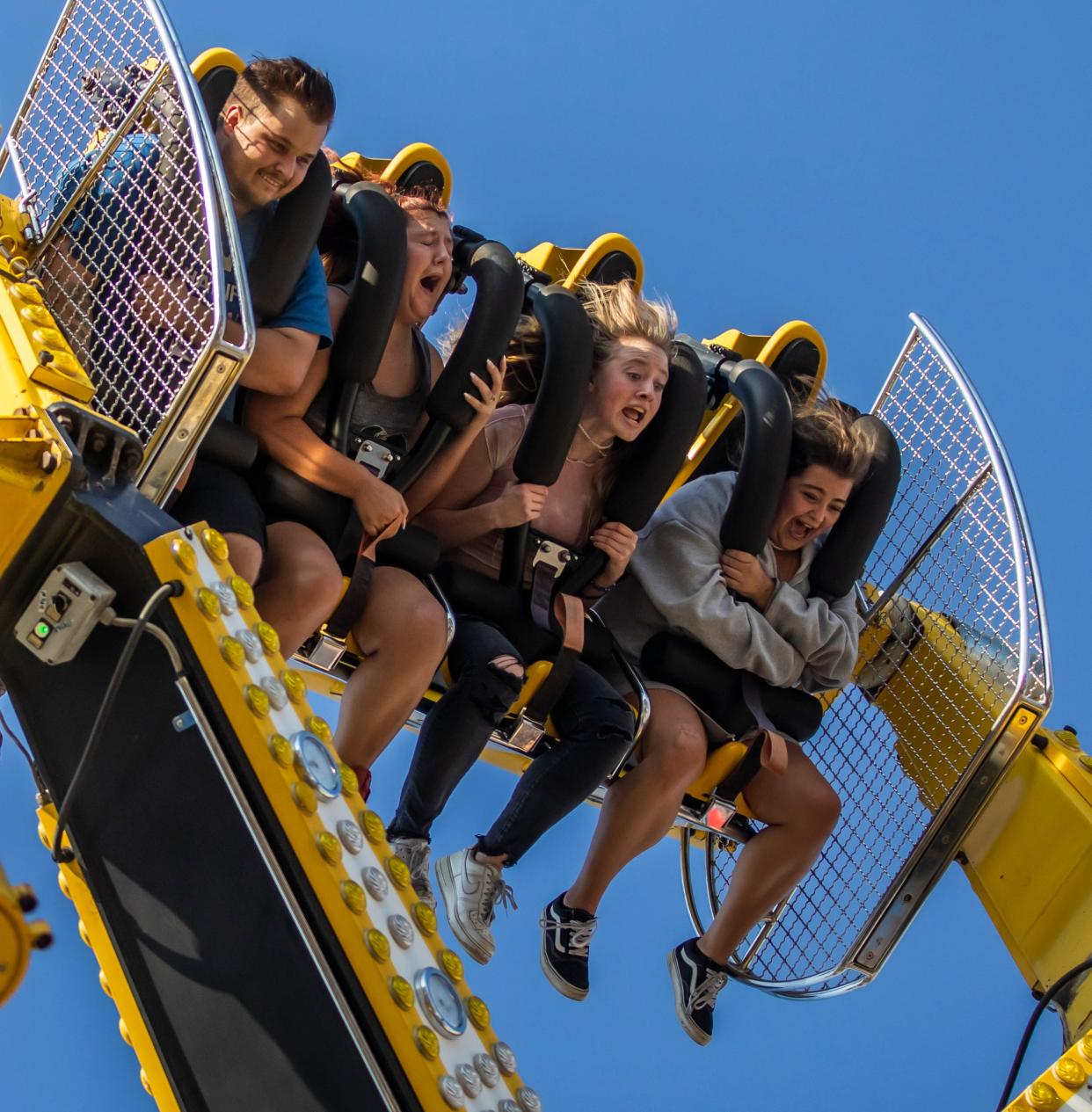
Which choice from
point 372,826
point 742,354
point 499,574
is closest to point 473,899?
point 499,574

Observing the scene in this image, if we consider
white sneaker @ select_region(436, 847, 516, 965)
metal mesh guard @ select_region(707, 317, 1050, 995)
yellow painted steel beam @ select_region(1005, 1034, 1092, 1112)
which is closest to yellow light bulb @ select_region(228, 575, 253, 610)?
white sneaker @ select_region(436, 847, 516, 965)

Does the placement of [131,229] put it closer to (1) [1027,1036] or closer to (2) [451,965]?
(2) [451,965]

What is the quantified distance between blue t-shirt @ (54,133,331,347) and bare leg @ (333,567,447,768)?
0.61 meters

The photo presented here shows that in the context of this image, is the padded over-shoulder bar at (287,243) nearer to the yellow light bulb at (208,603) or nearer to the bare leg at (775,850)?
the yellow light bulb at (208,603)

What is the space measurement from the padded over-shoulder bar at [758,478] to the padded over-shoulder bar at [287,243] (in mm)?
1269

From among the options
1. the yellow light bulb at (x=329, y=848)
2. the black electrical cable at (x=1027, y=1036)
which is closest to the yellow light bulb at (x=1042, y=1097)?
the black electrical cable at (x=1027, y=1036)

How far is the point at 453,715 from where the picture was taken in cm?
390

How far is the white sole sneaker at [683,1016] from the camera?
14.6 ft

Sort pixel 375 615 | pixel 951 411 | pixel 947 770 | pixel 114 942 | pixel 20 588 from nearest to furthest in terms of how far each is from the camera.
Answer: pixel 114 942 < pixel 20 588 < pixel 375 615 < pixel 947 770 < pixel 951 411

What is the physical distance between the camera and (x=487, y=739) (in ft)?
13.1

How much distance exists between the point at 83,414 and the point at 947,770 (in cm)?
253

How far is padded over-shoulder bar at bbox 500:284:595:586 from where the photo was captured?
4141 millimetres

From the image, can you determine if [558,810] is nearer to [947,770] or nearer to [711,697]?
[711,697]

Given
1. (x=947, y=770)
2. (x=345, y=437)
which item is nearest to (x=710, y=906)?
(x=947, y=770)
